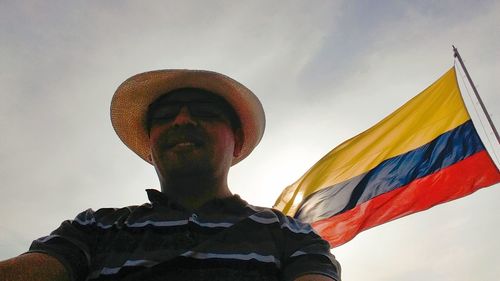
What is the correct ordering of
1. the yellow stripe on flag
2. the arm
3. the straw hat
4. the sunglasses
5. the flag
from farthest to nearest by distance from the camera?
the yellow stripe on flag < the flag < the straw hat < the sunglasses < the arm

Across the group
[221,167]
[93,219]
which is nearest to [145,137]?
[221,167]

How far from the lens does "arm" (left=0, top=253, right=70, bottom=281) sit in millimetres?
1806

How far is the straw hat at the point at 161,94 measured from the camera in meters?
3.25

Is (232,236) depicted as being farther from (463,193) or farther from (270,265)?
(463,193)

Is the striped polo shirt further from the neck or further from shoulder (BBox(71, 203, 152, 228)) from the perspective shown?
the neck

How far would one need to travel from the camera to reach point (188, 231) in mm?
2133

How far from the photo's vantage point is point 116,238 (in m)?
2.12

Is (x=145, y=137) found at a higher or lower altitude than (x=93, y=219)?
higher

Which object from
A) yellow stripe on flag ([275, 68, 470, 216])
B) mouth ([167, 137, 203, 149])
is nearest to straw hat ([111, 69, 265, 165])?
mouth ([167, 137, 203, 149])

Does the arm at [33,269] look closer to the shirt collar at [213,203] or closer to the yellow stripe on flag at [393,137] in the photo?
the shirt collar at [213,203]

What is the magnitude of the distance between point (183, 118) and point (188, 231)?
100 cm

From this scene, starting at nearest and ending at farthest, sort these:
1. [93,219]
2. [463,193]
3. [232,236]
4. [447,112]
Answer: [232,236], [93,219], [463,193], [447,112]

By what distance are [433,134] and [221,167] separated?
425cm

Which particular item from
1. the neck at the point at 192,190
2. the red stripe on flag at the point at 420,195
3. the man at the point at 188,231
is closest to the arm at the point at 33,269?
the man at the point at 188,231
